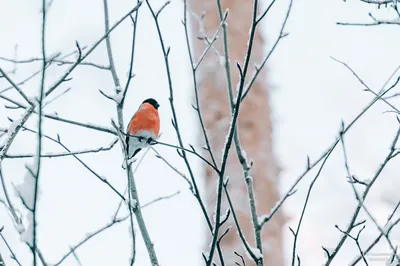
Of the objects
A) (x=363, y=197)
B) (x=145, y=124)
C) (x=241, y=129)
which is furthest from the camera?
(x=241, y=129)

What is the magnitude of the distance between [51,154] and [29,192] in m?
0.53

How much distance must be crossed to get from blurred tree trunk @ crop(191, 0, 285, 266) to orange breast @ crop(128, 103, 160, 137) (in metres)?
0.20

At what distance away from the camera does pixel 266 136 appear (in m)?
2.14

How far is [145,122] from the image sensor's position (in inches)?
75.9

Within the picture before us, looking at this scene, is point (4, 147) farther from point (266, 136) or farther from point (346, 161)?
point (266, 136)

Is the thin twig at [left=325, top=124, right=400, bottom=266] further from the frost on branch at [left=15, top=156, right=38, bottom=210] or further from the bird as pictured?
the bird

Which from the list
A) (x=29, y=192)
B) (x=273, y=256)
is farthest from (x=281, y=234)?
(x=29, y=192)

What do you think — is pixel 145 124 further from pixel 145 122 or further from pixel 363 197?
pixel 363 197

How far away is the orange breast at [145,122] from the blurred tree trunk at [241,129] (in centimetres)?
20

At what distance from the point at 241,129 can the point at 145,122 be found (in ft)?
1.18

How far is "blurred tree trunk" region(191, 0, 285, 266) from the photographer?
1905 mm

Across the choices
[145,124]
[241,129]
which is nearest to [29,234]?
[145,124]

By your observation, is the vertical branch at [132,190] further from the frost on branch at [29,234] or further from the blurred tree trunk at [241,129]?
the blurred tree trunk at [241,129]

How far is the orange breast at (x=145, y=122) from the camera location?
6.31 feet
